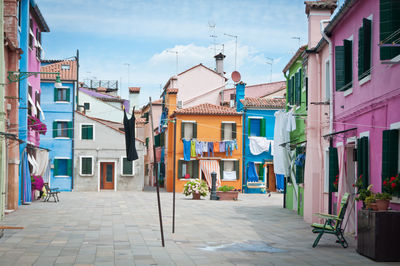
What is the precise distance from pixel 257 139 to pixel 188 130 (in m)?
5.24

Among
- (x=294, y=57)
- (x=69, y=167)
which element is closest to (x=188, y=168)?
(x=69, y=167)

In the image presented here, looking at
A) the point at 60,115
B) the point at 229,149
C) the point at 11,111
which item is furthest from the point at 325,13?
the point at 60,115

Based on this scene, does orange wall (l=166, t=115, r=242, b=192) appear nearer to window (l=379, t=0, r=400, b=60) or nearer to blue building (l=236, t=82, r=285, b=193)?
blue building (l=236, t=82, r=285, b=193)

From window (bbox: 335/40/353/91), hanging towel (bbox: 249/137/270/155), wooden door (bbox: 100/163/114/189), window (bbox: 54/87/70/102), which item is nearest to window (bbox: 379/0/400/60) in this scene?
window (bbox: 335/40/353/91)

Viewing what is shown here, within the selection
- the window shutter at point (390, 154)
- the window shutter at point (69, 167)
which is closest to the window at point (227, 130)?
the window shutter at point (69, 167)

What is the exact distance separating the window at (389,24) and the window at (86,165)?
1265 inches

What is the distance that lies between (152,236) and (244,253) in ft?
10.9

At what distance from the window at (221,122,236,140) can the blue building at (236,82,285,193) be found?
2.82 feet

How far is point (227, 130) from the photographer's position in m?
41.5

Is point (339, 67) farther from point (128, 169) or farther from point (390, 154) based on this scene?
point (128, 169)

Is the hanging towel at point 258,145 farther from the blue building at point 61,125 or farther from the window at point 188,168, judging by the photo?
the blue building at point 61,125

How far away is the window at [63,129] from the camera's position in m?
40.6

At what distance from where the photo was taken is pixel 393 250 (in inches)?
384

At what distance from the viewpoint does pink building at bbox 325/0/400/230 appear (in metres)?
10.9
